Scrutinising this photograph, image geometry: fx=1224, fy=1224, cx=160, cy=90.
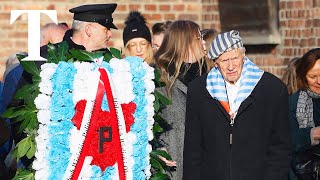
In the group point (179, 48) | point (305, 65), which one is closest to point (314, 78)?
point (305, 65)

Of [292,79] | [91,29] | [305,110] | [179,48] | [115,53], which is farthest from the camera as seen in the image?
[292,79]

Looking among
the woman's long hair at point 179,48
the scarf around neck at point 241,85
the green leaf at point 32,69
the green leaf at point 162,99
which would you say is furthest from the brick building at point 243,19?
the green leaf at point 32,69

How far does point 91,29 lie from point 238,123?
144cm

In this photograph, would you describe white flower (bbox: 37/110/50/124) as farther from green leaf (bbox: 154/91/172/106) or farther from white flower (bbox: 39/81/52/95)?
green leaf (bbox: 154/91/172/106)

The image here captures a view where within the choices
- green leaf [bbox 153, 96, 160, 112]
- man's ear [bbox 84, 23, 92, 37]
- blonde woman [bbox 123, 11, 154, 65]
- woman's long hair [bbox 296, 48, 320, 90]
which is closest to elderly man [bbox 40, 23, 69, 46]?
blonde woman [bbox 123, 11, 154, 65]

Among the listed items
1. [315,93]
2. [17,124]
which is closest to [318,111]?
[315,93]

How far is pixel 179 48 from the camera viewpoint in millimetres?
8602

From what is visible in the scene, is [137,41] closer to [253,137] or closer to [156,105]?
[156,105]

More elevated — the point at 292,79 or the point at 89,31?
the point at 89,31

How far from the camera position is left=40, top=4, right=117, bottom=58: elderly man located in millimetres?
8266

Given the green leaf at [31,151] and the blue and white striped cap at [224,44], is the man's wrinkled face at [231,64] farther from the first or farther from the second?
the green leaf at [31,151]

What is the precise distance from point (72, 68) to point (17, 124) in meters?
0.95

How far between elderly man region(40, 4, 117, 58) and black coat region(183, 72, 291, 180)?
1.09 meters

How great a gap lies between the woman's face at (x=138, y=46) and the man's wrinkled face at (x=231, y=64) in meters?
2.91
